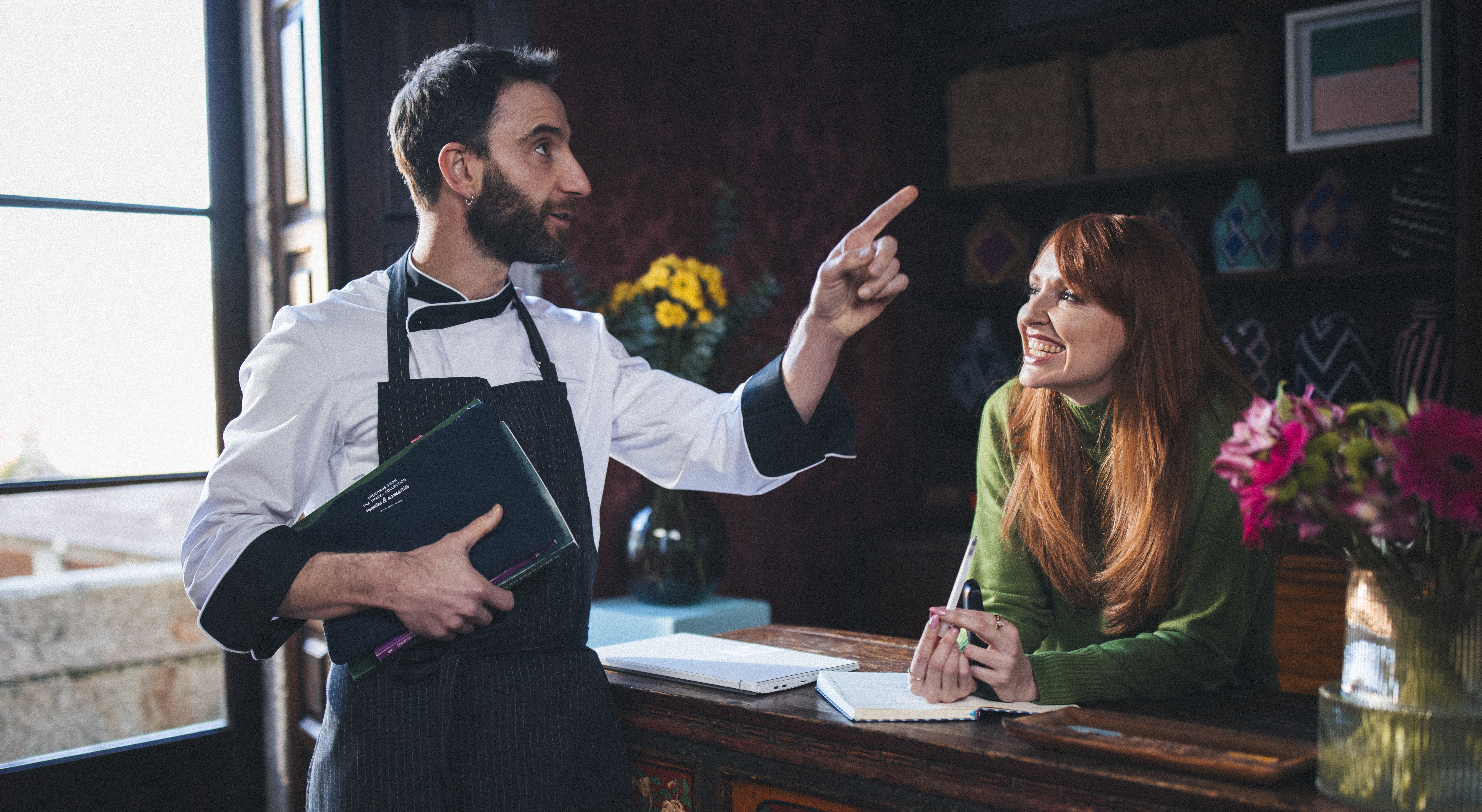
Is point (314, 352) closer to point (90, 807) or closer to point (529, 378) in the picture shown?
point (529, 378)

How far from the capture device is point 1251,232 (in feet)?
11.2

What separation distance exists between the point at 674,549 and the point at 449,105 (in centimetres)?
144

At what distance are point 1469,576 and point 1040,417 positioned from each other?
81 centimetres

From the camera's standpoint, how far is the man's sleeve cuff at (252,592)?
1.33 m

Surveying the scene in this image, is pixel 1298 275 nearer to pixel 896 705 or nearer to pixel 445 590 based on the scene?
pixel 896 705

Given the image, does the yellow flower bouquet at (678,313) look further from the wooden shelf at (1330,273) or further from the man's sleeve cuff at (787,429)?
the wooden shelf at (1330,273)

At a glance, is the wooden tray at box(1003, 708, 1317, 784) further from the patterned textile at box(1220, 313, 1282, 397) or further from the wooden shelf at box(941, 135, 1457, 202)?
the wooden shelf at box(941, 135, 1457, 202)

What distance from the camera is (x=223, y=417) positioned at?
9.43ft

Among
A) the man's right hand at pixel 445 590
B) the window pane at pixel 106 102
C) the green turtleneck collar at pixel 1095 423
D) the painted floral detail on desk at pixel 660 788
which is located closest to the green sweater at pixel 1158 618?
the green turtleneck collar at pixel 1095 423

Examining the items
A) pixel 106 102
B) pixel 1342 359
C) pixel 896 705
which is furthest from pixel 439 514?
pixel 1342 359

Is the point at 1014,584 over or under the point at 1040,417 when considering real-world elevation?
under

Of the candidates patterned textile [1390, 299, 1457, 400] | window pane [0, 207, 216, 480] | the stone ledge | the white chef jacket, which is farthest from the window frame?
patterned textile [1390, 299, 1457, 400]

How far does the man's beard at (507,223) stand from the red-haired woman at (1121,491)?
0.79 m

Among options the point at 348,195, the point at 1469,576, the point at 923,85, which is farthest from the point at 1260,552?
the point at 923,85
